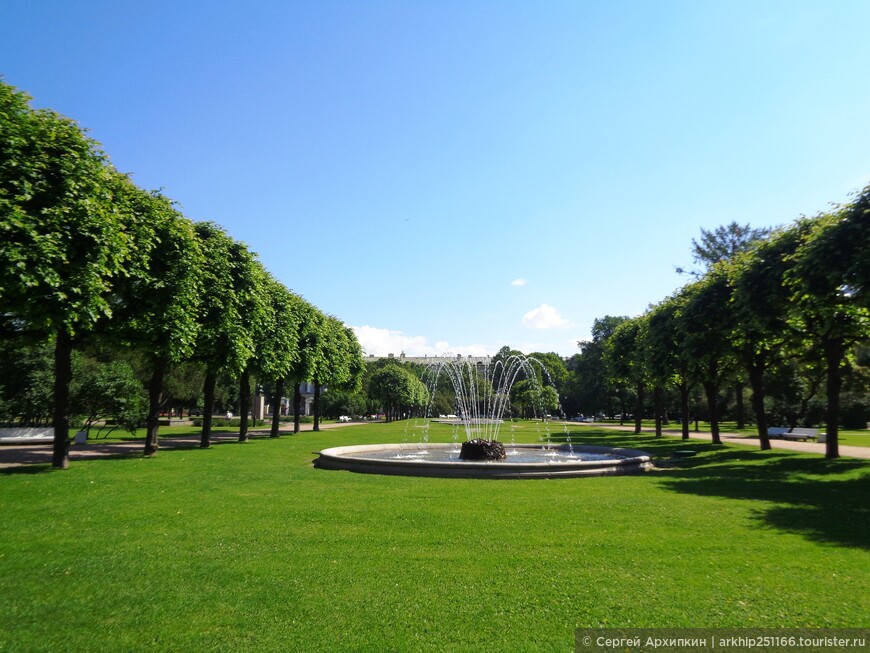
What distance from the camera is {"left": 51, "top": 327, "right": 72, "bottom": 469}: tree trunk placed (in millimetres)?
17219

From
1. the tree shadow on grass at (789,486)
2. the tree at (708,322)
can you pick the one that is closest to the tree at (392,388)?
the tree at (708,322)

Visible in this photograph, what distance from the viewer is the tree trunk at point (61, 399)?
56.5ft

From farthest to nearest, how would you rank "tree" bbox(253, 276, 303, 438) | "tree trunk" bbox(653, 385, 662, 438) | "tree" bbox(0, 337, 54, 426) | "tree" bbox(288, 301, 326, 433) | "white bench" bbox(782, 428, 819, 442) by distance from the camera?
"tree trunk" bbox(653, 385, 662, 438) < "tree" bbox(288, 301, 326, 433) < "white bench" bbox(782, 428, 819, 442) < "tree" bbox(0, 337, 54, 426) < "tree" bbox(253, 276, 303, 438)

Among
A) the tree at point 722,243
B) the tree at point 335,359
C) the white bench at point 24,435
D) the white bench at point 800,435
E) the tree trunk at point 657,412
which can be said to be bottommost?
the white bench at point 24,435

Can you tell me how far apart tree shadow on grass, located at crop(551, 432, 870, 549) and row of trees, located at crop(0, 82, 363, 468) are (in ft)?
55.9

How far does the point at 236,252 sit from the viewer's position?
85.3 ft

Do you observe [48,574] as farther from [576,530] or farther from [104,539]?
[576,530]

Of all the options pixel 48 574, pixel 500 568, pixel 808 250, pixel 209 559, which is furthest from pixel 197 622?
pixel 808 250

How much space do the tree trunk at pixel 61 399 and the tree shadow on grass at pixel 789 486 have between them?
1843 centimetres

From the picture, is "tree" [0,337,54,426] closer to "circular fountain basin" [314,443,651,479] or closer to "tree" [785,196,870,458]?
"circular fountain basin" [314,443,651,479]

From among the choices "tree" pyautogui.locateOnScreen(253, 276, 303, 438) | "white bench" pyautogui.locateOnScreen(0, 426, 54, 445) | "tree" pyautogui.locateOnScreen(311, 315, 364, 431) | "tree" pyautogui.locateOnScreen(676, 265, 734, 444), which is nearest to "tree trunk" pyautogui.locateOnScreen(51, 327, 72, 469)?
"tree" pyautogui.locateOnScreen(253, 276, 303, 438)

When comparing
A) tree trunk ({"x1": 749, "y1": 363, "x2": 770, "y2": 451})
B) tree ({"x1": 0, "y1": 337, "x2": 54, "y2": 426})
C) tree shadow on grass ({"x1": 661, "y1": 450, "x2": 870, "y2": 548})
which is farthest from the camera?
tree ({"x1": 0, "y1": 337, "x2": 54, "y2": 426})

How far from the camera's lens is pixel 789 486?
51.1ft

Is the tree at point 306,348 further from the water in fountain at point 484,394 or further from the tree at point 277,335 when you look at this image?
the water in fountain at point 484,394
